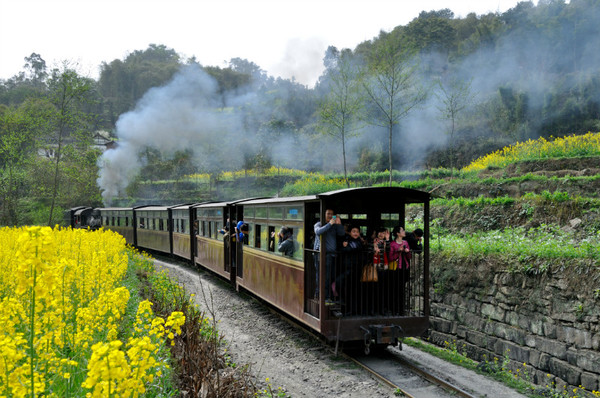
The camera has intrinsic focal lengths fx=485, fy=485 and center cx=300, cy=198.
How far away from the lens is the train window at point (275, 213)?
9406mm

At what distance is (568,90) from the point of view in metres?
33.2

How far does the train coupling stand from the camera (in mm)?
7500

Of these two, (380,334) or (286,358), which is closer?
(380,334)

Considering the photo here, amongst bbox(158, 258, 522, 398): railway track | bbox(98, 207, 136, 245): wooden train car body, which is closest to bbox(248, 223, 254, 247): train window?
bbox(158, 258, 522, 398): railway track

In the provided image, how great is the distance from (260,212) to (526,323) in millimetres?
5674

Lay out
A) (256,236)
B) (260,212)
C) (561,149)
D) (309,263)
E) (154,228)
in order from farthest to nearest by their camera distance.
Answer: (154,228), (561,149), (256,236), (260,212), (309,263)

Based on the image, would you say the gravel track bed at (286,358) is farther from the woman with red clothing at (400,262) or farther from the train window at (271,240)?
the train window at (271,240)

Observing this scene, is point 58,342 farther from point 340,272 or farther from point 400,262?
point 400,262

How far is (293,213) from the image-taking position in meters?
8.75

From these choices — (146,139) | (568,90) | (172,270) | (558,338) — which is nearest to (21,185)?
(146,139)

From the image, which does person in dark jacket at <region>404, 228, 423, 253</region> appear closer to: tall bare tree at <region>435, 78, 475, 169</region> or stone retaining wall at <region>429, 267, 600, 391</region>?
stone retaining wall at <region>429, 267, 600, 391</region>

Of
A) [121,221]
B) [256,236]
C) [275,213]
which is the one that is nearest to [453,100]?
[256,236]

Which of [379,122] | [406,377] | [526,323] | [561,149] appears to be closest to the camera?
[406,377]

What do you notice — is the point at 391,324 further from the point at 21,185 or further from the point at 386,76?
the point at 21,185
